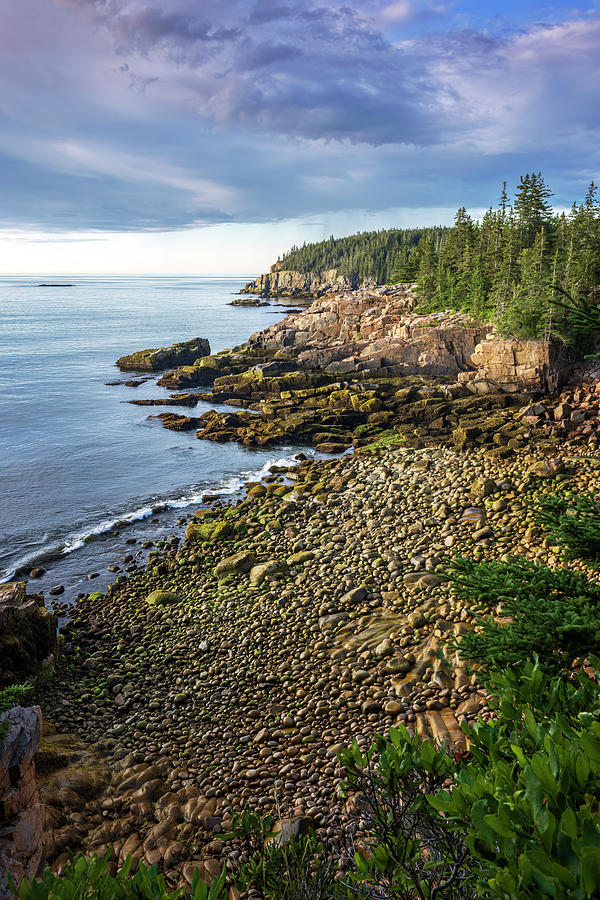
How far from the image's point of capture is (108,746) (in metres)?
10.0

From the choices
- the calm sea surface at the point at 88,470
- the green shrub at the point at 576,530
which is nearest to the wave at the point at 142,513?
the calm sea surface at the point at 88,470

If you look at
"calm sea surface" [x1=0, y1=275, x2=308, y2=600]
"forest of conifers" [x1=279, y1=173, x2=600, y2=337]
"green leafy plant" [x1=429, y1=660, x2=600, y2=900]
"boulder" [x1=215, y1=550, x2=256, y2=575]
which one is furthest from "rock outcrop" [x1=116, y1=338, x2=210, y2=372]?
"green leafy plant" [x1=429, y1=660, x2=600, y2=900]

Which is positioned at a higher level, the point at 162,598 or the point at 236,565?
the point at 236,565

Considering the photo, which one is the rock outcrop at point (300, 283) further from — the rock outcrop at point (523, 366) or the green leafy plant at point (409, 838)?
the green leafy plant at point (409, 838)

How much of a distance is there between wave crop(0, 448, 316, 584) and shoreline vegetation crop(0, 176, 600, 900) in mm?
1959

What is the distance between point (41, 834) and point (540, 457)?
19.7m

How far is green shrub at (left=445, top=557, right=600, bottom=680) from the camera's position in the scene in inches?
199

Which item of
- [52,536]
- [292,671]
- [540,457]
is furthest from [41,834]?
[540,457]

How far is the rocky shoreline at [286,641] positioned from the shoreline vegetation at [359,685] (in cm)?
6

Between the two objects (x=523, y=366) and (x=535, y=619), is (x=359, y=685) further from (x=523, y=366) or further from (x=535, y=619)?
(x=523, y=366)

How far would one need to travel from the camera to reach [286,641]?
40.2 ft

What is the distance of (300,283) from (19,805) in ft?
627

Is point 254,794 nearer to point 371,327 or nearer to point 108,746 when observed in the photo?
point 108,746

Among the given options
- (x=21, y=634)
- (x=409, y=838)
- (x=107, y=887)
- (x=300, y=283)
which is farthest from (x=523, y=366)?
(x=300, y=283)
